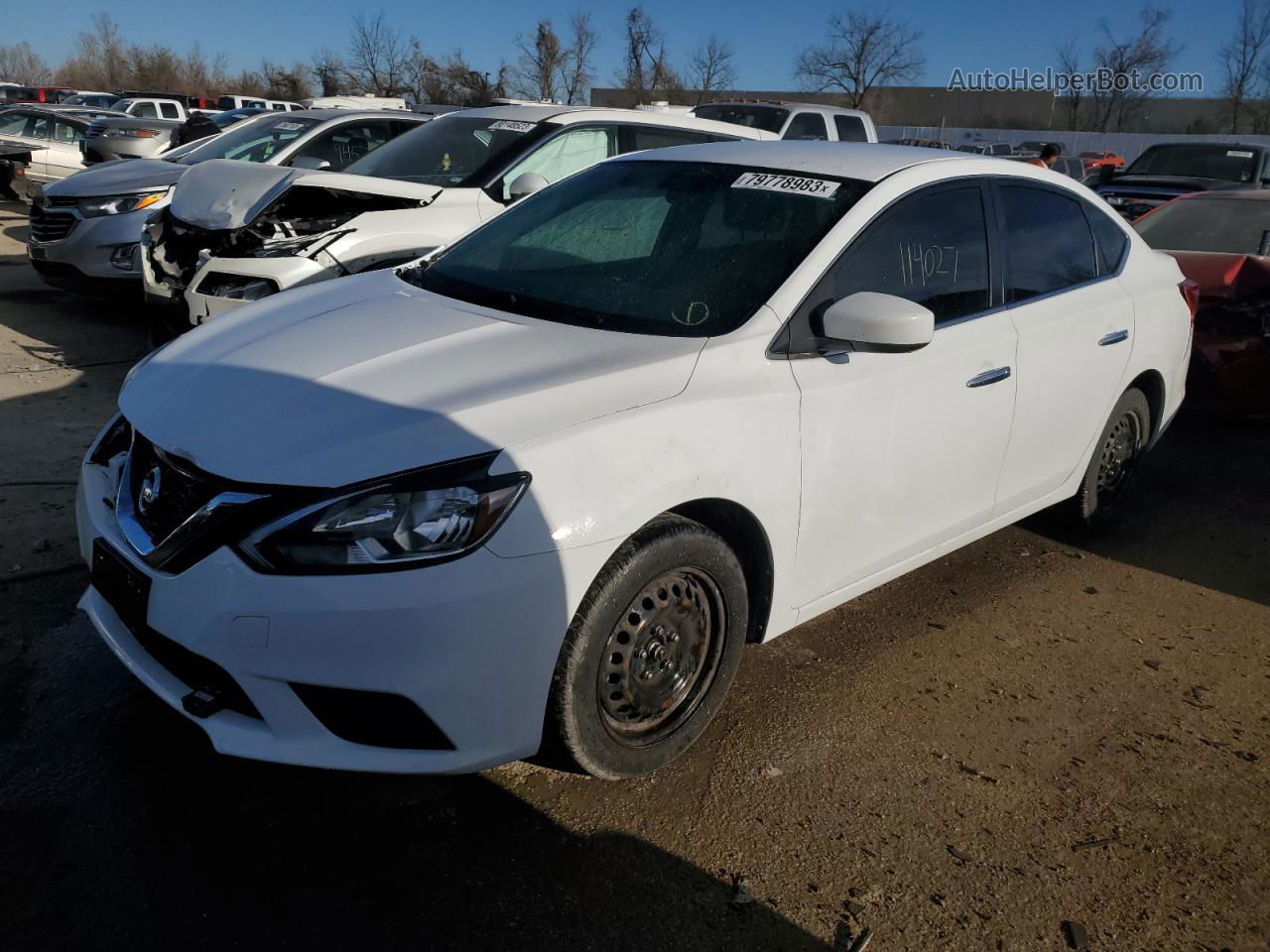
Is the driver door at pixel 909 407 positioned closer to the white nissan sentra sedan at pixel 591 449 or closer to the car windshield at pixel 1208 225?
the white nissan sentra sedan at pixel 591 449

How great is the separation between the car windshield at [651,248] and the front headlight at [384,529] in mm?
909

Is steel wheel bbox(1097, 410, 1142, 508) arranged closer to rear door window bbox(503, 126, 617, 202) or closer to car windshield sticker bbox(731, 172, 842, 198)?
car windshield sticker bbox(731, 172, 842, 198)

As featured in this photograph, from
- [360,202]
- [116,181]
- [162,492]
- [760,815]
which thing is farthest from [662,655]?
[116,181]

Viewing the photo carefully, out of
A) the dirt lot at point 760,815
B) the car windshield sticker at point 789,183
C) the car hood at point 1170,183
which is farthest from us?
the car hood at point 1170,183

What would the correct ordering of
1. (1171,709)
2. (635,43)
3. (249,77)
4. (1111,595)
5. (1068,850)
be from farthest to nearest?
(249,77) → (635,43) → (1111,595) → (1171,709) → (1068,850)

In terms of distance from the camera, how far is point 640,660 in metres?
2.72

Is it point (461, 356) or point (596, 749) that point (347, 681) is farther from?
point (461, 356)

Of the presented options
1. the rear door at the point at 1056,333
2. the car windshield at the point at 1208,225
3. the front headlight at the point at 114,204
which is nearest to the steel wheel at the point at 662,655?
the rear door at the point at 1056,333

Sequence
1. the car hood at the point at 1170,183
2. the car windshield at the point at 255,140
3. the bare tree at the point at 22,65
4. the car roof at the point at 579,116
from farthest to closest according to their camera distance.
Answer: the bare tree at the point at 22,65, the car hood at the point at 1170,183, the car windshield at the point at 255,140, the car roof at the point at 579,116

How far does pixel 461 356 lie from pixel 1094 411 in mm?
2791

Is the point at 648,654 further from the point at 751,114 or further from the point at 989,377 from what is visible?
the point at 751,114

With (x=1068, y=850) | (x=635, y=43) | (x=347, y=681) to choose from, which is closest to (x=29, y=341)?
(x=347, y=681)

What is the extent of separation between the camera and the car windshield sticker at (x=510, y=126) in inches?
272

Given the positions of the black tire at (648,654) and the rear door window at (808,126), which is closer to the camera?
the black tire at (648,654)
